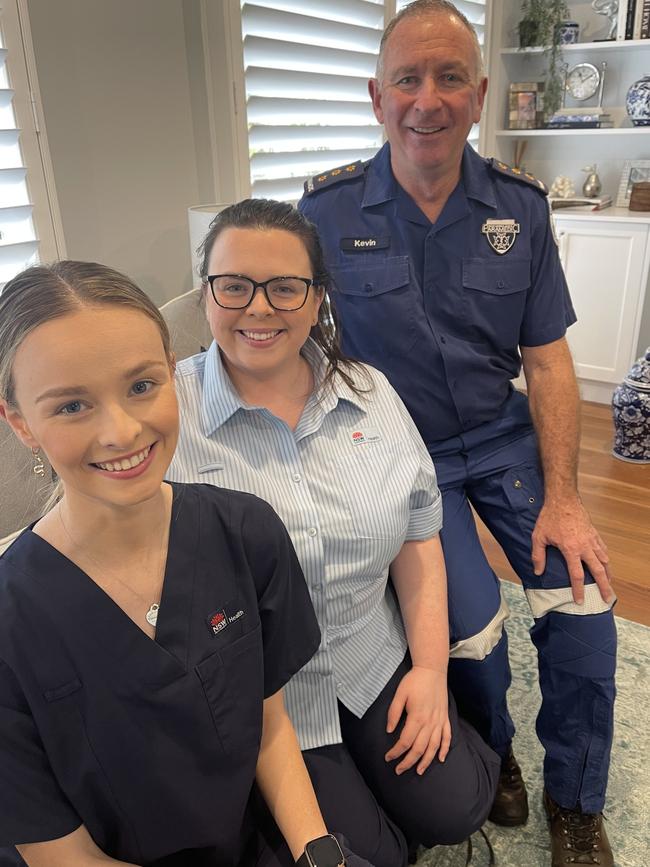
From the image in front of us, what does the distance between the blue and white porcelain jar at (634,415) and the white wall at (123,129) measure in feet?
5.82

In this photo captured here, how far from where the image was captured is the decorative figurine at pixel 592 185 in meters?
3.54

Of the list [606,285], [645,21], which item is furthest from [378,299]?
[645,21]

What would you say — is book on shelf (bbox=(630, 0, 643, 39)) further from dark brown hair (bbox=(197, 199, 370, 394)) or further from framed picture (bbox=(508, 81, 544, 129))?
dark brown hair (bbox=(197, 199, 370, 394))

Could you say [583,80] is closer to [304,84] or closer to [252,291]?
[304,84]

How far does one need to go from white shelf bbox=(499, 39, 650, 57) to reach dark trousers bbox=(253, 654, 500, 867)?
3092 millimetres

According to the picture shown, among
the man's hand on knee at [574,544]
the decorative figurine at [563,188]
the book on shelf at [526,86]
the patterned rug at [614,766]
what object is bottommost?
the patterned rug at [614,766]

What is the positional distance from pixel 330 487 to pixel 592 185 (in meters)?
3.05

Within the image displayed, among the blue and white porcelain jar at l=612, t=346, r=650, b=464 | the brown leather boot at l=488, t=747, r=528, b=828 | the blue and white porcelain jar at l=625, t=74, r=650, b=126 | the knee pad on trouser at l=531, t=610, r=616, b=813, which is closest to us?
the knee pad on trouser at l=531, t=610, r=616, b=813

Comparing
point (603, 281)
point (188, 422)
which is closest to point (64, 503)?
point (188, 422)

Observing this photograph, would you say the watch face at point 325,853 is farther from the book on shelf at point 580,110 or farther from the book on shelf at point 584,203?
the book on shelf at point 580,110

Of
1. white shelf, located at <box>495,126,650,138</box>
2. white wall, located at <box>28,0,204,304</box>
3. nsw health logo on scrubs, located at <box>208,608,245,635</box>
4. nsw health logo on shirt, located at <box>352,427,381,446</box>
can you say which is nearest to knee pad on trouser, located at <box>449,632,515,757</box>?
nsw health logo on shirt, located at <box>352,427,381,446</box>

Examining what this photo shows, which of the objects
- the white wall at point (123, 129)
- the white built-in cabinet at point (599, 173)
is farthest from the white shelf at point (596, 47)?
the white wall at point (123, 129)

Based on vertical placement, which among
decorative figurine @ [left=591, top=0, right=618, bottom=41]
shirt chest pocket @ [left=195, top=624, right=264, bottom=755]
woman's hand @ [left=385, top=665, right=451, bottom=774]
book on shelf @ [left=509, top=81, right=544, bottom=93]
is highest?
decorative figurine @ [left=591, top=0, right=618, bottom=41]

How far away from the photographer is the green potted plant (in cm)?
341
